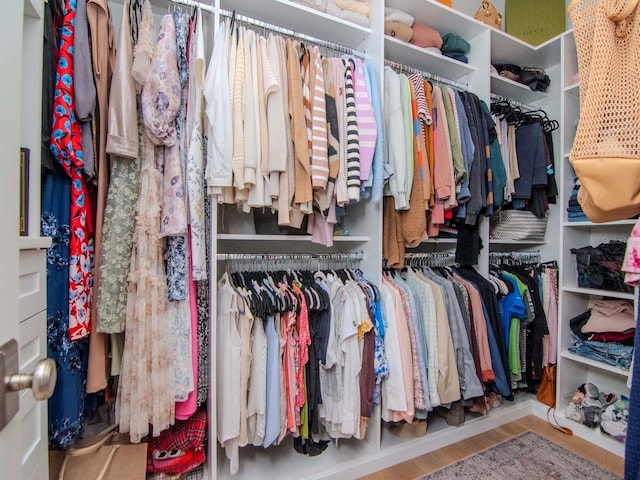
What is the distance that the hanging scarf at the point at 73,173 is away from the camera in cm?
95

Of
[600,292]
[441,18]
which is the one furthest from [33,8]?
[600,292]

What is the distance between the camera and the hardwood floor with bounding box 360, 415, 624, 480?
1518 mm

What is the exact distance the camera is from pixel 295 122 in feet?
4.16

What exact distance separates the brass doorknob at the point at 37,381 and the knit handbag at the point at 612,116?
1106mm

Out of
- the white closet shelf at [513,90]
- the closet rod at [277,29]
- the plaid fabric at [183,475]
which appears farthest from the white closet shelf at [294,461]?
the white closet shelf at [513,90]

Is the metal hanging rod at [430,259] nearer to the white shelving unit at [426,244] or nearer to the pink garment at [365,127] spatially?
the white shelving unit at [426,244]

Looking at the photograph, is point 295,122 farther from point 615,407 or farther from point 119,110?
point 615,407

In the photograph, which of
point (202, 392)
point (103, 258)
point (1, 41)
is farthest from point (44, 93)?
point (202, 392)

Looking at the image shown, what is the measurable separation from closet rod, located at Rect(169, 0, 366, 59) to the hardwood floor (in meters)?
2.09

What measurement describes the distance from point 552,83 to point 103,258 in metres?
2.97

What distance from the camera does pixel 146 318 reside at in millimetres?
1073

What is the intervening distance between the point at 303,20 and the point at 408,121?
70 cm

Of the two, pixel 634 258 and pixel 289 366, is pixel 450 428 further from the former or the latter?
pixel 634 258

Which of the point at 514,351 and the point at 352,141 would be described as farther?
the point at 514,351
